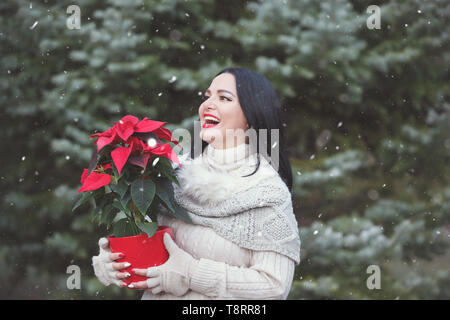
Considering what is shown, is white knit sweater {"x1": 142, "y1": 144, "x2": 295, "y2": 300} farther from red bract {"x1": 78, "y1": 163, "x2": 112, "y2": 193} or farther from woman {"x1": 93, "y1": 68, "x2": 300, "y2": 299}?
red bract {"x1": 78, "y1": 163, "x2": 112, "y2": 193}

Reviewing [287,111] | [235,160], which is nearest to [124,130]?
[235,160]

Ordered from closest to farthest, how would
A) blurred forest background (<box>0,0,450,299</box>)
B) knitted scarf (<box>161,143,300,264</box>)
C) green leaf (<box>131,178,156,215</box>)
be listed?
green leaf (<box>131,178,156,215</box>) < knitted scarf (<box>161,143,300,264</box>) < blurred forest background (<box>0,0,450,299</box>)

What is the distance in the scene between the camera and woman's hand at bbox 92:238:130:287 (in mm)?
1241

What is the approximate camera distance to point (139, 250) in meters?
1.24

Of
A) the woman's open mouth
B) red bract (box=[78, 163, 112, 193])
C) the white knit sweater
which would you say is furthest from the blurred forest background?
red bract (box=[78, 163, 112, 193])

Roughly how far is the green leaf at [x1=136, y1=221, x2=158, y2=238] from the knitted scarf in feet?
0.51

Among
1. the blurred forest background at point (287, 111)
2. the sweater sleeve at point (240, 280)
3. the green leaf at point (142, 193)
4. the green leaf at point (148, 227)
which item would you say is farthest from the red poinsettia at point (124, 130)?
the blurred forest background at point (287, 111)

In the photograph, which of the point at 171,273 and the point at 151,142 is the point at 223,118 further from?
the point at 171,273

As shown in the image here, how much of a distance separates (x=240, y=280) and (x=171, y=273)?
7.1 inches

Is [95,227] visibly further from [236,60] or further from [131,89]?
[236,60]

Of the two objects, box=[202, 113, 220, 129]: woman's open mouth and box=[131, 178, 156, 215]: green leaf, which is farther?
box=[202, 113, 220, 129]: woman's open mouth

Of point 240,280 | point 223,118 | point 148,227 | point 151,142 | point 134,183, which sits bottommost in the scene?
point 240,280

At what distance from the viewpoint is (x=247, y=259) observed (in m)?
1.32

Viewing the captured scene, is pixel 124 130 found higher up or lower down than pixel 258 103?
lower down
